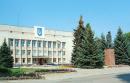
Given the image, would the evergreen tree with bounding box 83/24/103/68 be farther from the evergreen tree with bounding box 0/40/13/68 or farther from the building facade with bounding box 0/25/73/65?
the building facade with bounding box 0/25/73/65

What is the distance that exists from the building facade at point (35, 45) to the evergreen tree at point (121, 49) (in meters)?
24.6

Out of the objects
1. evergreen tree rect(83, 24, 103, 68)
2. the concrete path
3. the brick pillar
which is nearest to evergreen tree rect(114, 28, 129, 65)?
the brick pillar

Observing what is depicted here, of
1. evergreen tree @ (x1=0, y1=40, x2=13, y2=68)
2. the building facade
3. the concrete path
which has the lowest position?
the concrete path

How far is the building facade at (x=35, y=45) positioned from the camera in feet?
271

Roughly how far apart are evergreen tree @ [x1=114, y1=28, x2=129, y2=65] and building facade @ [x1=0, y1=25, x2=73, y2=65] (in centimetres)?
2462

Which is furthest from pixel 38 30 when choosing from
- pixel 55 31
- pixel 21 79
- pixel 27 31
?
pixel 21 79

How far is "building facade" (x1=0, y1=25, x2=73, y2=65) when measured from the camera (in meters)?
82.8

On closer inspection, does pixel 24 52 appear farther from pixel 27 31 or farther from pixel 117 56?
pixel 117 56

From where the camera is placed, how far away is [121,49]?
54.7 m

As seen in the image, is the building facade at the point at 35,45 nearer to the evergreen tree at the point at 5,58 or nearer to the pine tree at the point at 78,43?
the pine tree at the point at 78,43

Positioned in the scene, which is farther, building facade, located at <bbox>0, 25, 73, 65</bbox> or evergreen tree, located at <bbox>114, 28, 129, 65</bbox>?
building facade, located at <bbox>0, 25, 73, 65</bbox>

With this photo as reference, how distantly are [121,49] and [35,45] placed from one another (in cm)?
3806

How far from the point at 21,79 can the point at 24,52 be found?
2386 inches

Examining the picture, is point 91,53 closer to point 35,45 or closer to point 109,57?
point 109,57
